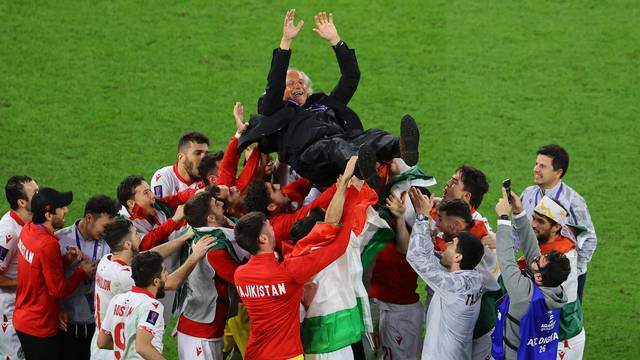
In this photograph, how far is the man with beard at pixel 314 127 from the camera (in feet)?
20.0

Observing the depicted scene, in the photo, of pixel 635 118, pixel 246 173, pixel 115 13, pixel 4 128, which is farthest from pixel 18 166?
pixel 635 118

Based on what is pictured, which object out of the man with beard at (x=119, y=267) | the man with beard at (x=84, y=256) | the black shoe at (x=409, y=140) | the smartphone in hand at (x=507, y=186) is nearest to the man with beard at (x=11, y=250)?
the man with beard at (x=84, y=256)

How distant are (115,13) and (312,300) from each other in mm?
7082

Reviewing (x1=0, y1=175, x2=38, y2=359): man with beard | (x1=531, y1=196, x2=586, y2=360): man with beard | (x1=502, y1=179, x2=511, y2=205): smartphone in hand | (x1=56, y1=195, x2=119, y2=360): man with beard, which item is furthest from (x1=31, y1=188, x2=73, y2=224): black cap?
(x1=531, y1=196, x2=586, y2=360): man with beard

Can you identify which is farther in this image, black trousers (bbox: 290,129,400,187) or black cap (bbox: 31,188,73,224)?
black cap (bbox: 31,188,73,224)

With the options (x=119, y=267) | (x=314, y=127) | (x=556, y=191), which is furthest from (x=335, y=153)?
(x=556, y=191)

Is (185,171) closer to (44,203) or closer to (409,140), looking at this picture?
(44,203)

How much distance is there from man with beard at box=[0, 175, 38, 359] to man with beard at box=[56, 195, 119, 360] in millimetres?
405

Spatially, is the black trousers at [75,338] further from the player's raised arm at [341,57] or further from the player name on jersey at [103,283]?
the player's raised arm at [341,57]

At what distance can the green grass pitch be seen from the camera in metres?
10.4

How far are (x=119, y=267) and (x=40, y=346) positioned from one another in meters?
1.06

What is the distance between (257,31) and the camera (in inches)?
472

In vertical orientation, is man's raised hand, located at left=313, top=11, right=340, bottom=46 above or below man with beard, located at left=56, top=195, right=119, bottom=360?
above

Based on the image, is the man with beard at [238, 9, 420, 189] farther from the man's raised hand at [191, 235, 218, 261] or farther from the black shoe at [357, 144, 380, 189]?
the man's raised hand at [191, 235, 218, 261]
